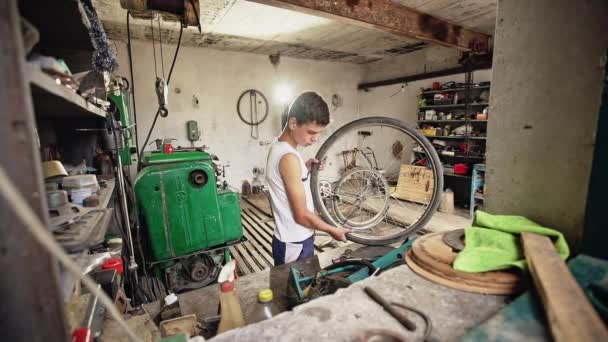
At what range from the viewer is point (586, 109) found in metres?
0.87

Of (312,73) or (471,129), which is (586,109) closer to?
(471,129)

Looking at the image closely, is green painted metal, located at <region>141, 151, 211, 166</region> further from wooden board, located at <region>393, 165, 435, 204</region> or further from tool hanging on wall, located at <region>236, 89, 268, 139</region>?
wooden board, located at <region>393, 165, 435, 204</region>

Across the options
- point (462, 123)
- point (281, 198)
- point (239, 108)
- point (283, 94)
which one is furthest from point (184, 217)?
point (462, 123)

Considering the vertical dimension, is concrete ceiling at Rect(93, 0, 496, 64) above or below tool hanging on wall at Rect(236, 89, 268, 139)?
above

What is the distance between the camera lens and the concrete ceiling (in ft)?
11.7

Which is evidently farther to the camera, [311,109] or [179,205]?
[179,205]

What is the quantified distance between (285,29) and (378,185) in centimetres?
334

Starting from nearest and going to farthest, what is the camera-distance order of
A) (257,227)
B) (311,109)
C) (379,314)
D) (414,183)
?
A: 1. (379,314)
2. (311,109)
3. (257,227)
4. (414,183)

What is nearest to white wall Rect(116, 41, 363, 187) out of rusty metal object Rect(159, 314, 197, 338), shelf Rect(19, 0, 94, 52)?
shelf Rect(19, 0, 94, 52)

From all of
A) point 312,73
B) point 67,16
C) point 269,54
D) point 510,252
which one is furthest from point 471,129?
point 67,16

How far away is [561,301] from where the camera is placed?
1.87ft

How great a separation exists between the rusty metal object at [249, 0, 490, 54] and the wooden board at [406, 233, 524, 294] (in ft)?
8.39

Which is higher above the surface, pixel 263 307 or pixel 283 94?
pixel 283 94

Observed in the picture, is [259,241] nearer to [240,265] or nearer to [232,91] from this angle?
[240,265]
